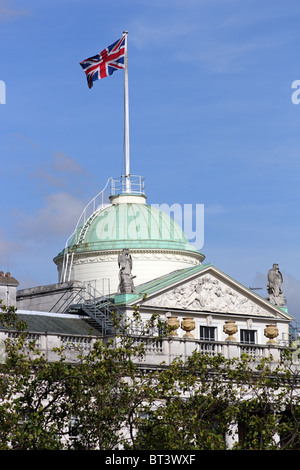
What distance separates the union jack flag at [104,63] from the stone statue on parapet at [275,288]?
670 inches

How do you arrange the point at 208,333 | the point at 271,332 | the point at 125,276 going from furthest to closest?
the point at 271,332, the point at 208,333, the point at 125,276

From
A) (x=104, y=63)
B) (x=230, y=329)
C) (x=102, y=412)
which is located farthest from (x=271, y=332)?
(x=102, y=412)

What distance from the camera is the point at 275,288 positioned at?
8569 centimetres

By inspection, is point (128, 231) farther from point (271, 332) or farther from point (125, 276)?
point (271, 332)

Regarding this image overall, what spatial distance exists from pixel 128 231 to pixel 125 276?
9579mm

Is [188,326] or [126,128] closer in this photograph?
[188,326]

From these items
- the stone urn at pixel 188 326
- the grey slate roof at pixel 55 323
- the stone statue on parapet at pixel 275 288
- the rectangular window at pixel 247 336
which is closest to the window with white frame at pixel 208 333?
the rectangular window at pixel 247 336

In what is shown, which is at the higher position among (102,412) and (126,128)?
(126,128)

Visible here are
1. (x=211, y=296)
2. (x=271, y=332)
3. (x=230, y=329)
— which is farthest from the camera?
(x=271, y=332)

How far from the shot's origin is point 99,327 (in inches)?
3066

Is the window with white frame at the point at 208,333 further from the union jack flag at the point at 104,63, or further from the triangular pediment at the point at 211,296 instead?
the union jack flag at the point at 104,63

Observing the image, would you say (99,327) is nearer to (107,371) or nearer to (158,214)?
(158,214)

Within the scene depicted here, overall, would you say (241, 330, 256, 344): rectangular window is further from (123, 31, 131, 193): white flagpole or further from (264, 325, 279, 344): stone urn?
(123, 31, 131, 193): white flagpole
